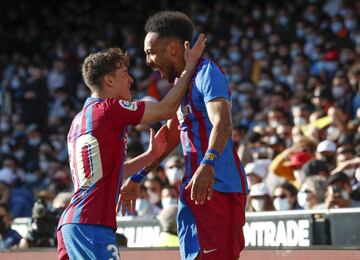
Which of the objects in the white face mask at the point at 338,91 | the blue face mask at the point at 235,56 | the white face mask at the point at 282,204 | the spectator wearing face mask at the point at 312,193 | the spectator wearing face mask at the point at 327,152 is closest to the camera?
the spectator wearing face mask at the point at 312,193

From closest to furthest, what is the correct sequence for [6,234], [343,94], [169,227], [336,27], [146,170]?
[146,170], [169,227], [6,234], [343,94], [336,27]

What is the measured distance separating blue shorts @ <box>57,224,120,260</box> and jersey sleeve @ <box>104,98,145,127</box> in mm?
625

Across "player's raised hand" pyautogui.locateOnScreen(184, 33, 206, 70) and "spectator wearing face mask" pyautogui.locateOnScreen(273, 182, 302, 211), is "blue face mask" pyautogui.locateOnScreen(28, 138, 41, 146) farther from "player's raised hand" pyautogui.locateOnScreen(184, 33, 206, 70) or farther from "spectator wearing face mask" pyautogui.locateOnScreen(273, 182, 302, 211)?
"player's raised hand" pyautogui.locateOnScreen(184, 33, 206, 70)

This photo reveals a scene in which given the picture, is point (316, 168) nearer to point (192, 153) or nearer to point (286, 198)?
point (286, 198)

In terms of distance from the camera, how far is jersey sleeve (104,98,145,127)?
5.27 meters

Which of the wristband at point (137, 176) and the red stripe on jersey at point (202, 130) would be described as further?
the wristband at point (137, 176)

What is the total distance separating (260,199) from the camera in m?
9.00

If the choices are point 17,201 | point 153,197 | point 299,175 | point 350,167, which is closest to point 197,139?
point 350,167

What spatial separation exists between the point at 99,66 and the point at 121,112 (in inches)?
13.0

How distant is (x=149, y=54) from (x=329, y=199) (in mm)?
3204

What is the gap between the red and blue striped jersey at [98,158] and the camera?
5176 mm

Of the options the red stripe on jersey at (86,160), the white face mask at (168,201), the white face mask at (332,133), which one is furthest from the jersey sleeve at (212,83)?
the white face mask at (332,133)

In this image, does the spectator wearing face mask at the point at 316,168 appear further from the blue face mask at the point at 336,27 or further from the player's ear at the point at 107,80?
the blue face mask at the point at 336,27

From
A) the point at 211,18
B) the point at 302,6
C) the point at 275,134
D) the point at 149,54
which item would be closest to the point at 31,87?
the point at 211,18
